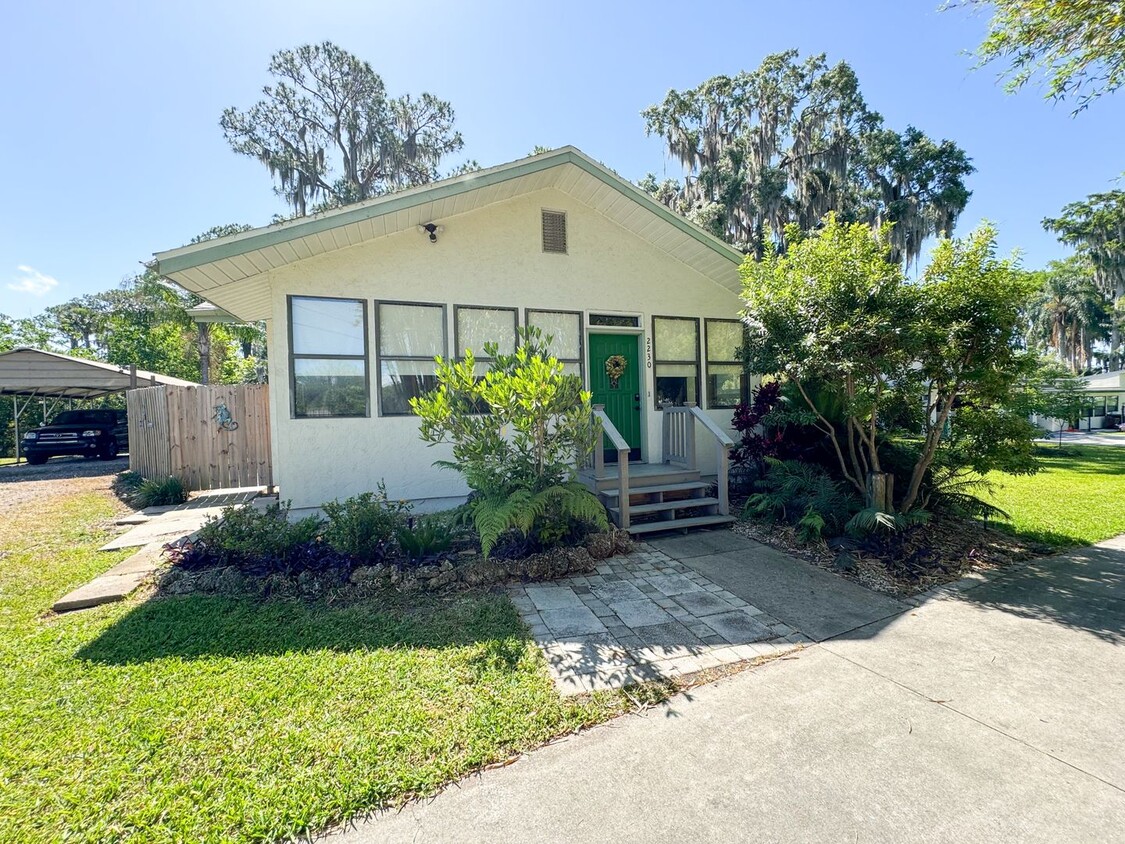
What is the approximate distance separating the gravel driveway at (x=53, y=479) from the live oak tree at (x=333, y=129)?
453 inches

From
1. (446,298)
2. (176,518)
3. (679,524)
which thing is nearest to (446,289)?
(446,298)

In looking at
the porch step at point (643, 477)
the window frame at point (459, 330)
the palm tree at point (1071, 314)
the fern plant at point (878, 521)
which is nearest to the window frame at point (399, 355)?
the window frame at point (459, 330)

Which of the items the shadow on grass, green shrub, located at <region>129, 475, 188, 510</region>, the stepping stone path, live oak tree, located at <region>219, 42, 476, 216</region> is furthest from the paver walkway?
live oak tree, located at <region>219, 42, 476, 216</region>

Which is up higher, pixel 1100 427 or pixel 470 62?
pixel 470 62

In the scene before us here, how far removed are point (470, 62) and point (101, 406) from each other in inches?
828

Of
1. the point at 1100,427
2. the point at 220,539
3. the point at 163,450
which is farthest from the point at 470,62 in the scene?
the point at 1100,427

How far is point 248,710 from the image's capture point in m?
2.55

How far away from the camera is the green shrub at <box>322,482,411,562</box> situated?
4.55m

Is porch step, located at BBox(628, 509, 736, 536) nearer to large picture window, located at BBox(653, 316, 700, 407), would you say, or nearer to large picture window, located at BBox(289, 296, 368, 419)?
large picture window, located at BBox(653, 316, 700, 407)

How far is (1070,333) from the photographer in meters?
34.6

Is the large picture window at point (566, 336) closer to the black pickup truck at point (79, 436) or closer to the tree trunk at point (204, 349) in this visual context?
the black pickup truck at point (79, 436)

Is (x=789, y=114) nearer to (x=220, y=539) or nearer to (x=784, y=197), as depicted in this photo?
(x=784, y=197)

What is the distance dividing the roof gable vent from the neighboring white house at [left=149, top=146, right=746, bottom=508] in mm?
21

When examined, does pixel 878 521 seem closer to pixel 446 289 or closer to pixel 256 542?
pixel 446 289
